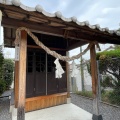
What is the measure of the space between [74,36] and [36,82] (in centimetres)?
263

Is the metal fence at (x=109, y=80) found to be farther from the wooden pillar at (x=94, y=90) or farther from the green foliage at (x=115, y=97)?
the wooden pillar at (x=94, y=90)

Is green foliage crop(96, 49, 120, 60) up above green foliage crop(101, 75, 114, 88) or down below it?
above

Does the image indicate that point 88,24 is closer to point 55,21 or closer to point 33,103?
point 55,21

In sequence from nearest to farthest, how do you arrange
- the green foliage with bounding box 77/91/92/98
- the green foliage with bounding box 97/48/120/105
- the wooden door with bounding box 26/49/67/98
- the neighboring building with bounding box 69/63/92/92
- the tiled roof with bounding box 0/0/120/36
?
the tiled roof with bounding box 0/0/120/36
the wooden door with bounding box 26/49/67/98
the green foliage with bounding box 97/48/120/105
the green foliage with bounding box 77/91/92/98
the neighboring building with bounding box 69/63/92/92

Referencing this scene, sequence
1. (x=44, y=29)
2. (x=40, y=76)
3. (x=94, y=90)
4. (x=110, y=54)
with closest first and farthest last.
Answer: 1. (x=44, y=29)
2. (x=94, y=90)
3. (x=40, y=76)
4. (x=110, y=54)

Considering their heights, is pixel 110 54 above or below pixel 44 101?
above

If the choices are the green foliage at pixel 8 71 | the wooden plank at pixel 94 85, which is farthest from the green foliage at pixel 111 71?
the green foliage at pixel 8 71

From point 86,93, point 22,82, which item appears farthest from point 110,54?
point 22,82

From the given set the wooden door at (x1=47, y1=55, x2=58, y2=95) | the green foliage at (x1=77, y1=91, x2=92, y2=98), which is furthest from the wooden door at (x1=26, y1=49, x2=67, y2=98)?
the green foliage at (x1=77, y1=91, x2=92, y2=98)

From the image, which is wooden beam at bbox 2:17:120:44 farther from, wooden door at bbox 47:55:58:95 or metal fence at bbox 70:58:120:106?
wooden door at bbox 47:55:58:95

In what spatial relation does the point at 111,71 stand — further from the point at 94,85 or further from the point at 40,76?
the point at 40,76

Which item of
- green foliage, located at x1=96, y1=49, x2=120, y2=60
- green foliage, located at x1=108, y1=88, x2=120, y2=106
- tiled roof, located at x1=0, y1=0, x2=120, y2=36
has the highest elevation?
tiled roof, located at x1=0, y1=0, x2=120, y2=36

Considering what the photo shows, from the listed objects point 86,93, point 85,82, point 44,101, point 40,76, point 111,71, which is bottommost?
point 86,93

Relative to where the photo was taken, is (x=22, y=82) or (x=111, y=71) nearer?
(x=22, y=82)
